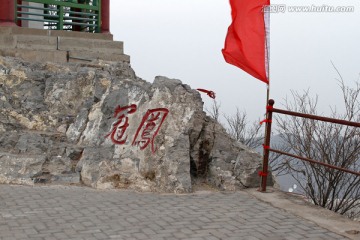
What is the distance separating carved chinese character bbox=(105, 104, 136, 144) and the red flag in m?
1.68

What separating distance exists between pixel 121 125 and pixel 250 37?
84.1 inches

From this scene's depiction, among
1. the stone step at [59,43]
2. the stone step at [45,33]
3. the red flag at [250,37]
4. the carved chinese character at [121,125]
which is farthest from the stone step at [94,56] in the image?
the red flag at [250,37]

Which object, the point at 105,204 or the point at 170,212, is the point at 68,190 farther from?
the point at 170,212

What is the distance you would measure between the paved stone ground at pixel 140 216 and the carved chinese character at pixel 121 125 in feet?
2.97

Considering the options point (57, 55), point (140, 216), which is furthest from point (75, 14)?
point (140, 216)

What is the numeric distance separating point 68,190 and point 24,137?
145cm

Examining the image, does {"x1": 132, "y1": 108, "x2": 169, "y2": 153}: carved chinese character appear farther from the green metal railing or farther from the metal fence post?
the green metal railing

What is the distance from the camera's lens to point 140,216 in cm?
543

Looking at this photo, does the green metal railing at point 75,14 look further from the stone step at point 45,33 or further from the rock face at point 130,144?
the rock face at point 130,144

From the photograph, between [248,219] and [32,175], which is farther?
[32,175]

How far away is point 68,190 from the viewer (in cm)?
662

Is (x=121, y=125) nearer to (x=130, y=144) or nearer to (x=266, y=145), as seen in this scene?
(x=130, y=144)

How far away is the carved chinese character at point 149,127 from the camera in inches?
278

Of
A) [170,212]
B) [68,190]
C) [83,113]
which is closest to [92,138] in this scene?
[83,113]
